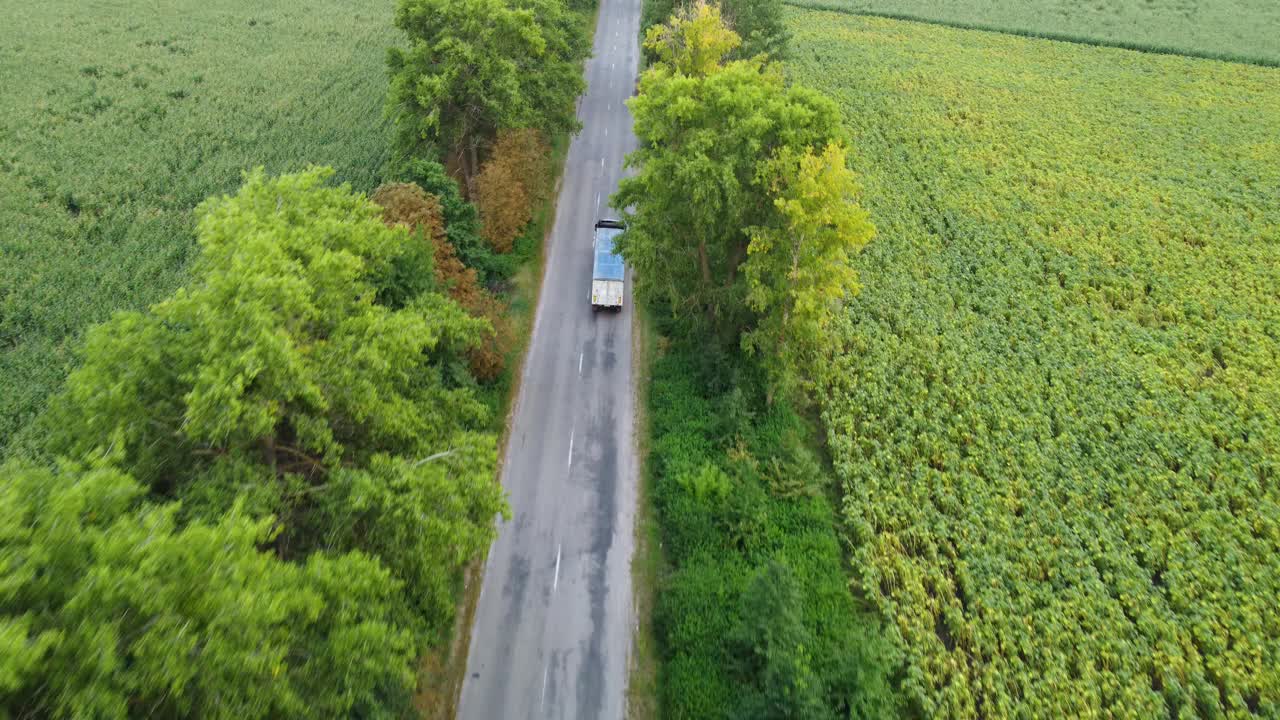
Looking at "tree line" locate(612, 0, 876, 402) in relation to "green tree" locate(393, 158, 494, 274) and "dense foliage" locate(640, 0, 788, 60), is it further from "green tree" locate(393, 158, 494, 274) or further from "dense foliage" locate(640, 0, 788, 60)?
"dense foliage" locate(640, 0, 788, 60)

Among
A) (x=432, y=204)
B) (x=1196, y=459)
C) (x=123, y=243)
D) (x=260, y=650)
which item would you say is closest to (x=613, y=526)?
(x=260, y=650)

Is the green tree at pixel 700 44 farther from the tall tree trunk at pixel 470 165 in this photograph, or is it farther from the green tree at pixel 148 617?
the green tree at pixel 148 617

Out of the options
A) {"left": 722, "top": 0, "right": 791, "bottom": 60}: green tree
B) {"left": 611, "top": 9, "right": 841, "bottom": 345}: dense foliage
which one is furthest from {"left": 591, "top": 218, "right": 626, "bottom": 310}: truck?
{"left": 722, "top": 0, "right": 791, "bottom": 60}: green tree

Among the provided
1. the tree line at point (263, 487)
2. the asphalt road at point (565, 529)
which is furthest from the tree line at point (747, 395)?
the tree line at point (263, 487)

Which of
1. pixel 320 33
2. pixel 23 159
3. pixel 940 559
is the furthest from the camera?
pixel 320 33

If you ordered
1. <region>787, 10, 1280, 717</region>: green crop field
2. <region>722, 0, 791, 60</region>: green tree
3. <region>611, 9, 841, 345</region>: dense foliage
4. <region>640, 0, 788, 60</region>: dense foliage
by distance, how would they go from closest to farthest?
<region>787, 10, 1280, 717</region>: green crop field, <region>611, 9, 841, 345</region>: dense foliage, <region>640, 0, 788, 60</region>: dense foliage, <region>722, 0, 791, 60</region>: green tree

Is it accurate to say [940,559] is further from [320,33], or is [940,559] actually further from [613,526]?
[320,33]

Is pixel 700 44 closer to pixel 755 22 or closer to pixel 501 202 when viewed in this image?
pixel 755 22
